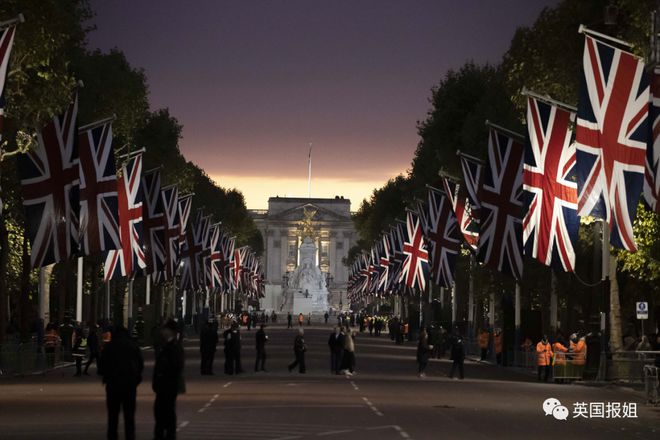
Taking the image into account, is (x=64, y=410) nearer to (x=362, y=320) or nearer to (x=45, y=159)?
(x=45, y=159)

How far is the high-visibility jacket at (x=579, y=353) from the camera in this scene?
53781 millimetres

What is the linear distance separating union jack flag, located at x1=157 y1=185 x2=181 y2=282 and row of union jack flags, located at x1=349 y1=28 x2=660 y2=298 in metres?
12.4

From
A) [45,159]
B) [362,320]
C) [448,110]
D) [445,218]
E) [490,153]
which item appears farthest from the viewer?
[362,320]

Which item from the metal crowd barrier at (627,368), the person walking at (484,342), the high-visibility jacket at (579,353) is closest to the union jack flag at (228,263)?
the person walking at (484,342)

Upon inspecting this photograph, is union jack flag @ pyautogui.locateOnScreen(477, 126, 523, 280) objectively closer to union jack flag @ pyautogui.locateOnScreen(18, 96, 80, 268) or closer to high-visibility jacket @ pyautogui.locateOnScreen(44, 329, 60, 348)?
union jack flag @ pyautogui.locateOnScreen(18, 96, 80, 268)

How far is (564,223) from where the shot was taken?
144ft

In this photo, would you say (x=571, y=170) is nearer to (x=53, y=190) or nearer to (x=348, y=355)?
(x=53, y=190)

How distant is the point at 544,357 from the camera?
5541 centimetres

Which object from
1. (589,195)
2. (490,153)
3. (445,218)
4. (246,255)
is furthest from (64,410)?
(246,255)

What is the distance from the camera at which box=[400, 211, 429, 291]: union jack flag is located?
84.4 m

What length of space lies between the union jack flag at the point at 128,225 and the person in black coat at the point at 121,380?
109 feet

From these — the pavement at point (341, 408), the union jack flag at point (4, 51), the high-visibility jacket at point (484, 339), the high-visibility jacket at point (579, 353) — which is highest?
the union jack flag at point (4, 51)

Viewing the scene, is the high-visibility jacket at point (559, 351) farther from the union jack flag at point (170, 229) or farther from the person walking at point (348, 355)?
the union jack flag at point (170, 229)

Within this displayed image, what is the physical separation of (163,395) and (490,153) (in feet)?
90.8
